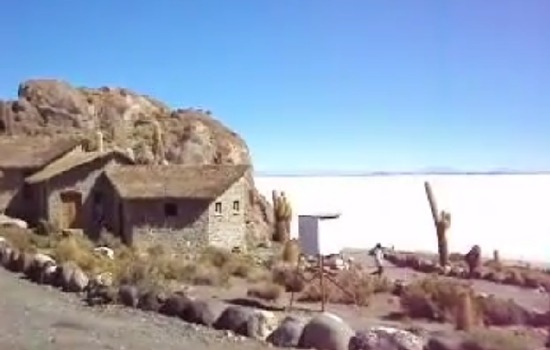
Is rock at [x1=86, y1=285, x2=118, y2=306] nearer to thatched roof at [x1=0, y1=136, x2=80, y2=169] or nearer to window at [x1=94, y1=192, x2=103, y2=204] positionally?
window at [x1=94, y1=192, x2=103, y2=204]

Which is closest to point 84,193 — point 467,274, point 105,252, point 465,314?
point 105,252

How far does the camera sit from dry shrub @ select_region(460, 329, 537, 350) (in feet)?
42.5

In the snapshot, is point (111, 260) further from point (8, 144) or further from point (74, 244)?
point (8, 144)

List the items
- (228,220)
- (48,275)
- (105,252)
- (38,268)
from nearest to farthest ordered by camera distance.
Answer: (48,275), (38,268), (105,252), (228,220)

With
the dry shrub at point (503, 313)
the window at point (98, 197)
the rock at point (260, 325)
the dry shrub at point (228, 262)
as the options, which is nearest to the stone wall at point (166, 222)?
the dry shrub at point (228, 262)

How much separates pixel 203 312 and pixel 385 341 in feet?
15.0

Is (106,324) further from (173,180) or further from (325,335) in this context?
(173,180)

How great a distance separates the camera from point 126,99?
55812 millimetres

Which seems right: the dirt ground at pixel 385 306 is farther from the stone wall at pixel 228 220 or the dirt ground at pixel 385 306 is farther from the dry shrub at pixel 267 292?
the stone wall at pixel 228 220

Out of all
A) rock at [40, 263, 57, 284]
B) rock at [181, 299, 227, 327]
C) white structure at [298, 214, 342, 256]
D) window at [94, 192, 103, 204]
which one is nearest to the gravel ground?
rock at [181, 299, 227, 327]

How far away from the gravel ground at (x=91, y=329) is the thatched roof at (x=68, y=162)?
51.4 ft

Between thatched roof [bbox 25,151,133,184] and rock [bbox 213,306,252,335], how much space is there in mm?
20318

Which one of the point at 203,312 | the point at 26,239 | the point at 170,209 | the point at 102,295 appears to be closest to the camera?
the point at 203,312

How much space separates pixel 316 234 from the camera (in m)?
19.0
